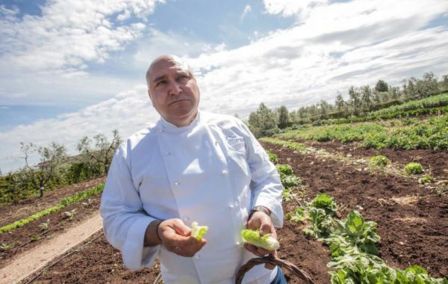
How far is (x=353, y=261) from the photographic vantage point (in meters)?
3.85

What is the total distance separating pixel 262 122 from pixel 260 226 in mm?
78527

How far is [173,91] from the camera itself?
2061mm

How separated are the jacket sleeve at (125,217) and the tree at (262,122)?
6517 cm

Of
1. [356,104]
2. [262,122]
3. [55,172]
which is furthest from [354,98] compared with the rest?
[55,172]

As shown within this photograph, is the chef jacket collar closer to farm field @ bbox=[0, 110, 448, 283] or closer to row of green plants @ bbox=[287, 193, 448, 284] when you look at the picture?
row of green plants @ bbox=[287, 193, 448, 284]

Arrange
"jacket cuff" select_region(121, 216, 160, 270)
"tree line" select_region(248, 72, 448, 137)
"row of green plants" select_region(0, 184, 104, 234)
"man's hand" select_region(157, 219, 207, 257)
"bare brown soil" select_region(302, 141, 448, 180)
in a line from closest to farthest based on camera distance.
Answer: "man's hand" select_region(157, 219, 207, 257) < "jacket cuff" select_region(121, 216, 160, 270) < "bare brown soil" select_region(302, 141, 448, 180) < "row of green plants" select_region(0, 184, 104, 234) < "tree line" select_region(248, 72, 448, 137)

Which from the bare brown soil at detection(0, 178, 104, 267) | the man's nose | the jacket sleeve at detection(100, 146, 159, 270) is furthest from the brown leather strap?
the bare brown soil at detection(0, 178, 104, 267)

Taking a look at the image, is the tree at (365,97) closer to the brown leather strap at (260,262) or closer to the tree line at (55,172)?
the tree line at (55,172)

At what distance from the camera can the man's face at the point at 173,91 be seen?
6.81 ft

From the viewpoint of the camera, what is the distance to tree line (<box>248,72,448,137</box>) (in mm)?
66125

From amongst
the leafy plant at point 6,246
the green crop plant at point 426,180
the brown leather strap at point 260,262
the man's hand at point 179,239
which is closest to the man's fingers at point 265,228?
the brown leather strap at point 260,262

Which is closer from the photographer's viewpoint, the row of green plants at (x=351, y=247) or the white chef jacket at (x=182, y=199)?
the white chef jacket at (x=182, y=199)

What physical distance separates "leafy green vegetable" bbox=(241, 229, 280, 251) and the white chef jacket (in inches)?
4.9

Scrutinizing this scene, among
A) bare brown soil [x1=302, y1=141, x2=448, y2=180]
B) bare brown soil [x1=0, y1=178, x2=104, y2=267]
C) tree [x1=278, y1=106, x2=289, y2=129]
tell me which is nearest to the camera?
bare brown soil [x1=302, y1=141, x2=448, y2=180]
